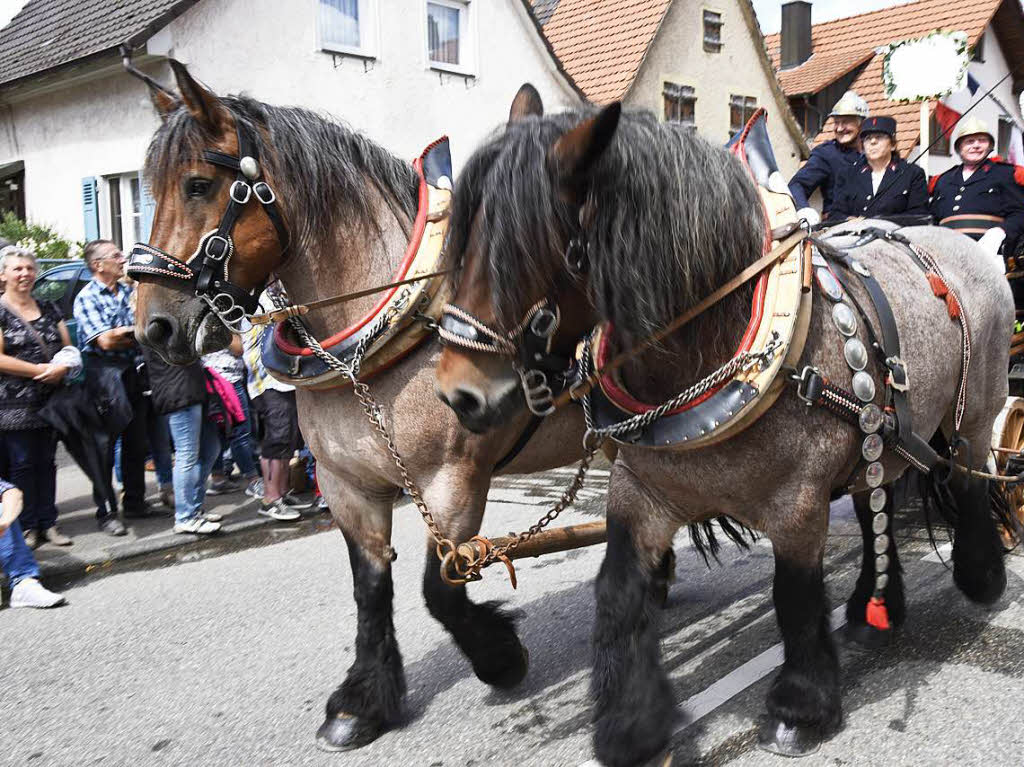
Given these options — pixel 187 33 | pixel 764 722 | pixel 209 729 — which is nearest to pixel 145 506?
pixel 209 729

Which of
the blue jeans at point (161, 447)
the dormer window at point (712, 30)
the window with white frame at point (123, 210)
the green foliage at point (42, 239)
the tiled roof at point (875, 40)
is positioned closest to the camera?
the blue jeans at point (161, 447)

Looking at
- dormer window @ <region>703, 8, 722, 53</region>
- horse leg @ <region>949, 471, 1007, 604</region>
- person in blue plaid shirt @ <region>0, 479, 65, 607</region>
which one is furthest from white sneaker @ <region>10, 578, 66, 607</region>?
dormer window @ <region>703, 8, 722, 53</region>

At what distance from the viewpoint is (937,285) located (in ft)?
10.0

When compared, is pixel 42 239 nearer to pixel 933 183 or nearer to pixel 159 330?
pixel 159 330

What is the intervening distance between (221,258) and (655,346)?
122 centimetres

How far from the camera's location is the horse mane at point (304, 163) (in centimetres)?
264

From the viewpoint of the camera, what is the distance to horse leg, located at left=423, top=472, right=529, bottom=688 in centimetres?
282

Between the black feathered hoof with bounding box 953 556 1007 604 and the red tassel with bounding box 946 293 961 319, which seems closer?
the red tassel with bounding box 946 293 961 319

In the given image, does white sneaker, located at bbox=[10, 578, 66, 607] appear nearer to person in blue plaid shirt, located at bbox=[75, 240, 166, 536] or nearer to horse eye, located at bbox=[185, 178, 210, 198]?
person in blue plaid shirt, located at bbox=[75, 240, 166, 536]

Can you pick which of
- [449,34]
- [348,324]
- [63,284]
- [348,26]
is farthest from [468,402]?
[449,34]

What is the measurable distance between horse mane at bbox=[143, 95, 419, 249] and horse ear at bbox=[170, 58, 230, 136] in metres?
0.03

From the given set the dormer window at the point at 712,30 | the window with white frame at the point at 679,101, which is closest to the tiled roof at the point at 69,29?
the window with white frame at the point at 679,101

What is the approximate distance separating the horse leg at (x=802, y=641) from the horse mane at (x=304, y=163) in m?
1.51

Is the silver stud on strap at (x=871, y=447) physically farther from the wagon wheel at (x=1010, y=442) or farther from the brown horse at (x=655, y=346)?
the wagon wheel at (x=1010, y=442)
